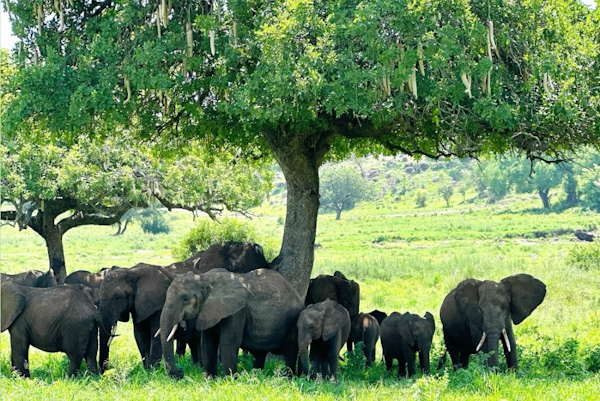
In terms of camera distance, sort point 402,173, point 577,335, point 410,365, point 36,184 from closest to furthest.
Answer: point 410,365
point 577,335
point 36,184
point 402,173

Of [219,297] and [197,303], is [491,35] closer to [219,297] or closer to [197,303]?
[219,297]

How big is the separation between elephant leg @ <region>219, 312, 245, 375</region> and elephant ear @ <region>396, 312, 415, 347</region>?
2.88 metres

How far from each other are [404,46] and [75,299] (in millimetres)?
6588

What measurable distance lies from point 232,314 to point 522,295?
4.86m

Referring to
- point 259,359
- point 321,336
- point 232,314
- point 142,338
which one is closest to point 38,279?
point 142,338

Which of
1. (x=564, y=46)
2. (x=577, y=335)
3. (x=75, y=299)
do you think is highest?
(x=564, y=46)

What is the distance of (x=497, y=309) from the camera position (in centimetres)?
1416

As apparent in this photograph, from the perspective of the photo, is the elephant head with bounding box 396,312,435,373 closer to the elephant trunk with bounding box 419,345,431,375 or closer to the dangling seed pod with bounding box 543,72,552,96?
the elephant trunk with bounding box 419,345,431,375

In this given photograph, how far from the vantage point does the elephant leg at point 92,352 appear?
45.8ft

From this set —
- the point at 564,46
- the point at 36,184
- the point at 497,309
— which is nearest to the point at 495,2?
the point at 564,46

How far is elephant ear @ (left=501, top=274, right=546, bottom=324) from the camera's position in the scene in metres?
14.7

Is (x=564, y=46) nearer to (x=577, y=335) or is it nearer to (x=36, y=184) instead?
(x=577, y=335)

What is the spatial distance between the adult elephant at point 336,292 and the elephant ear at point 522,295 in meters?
4.01

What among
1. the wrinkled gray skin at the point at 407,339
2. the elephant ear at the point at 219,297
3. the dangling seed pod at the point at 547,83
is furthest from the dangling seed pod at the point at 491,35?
the elephant ear at the point at 219,297
